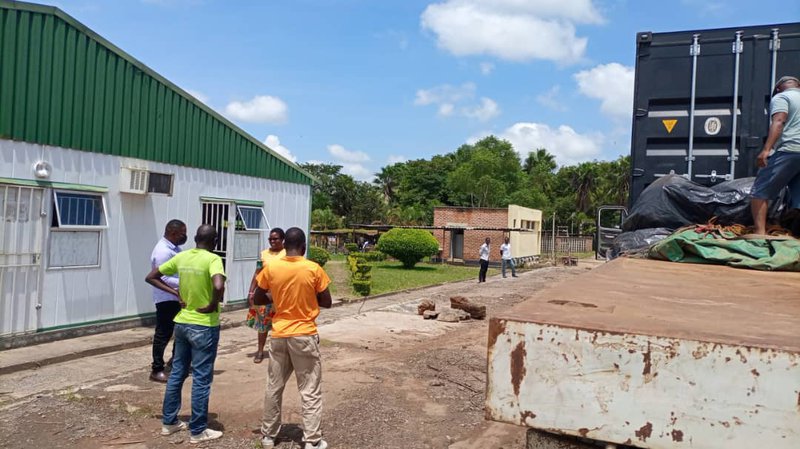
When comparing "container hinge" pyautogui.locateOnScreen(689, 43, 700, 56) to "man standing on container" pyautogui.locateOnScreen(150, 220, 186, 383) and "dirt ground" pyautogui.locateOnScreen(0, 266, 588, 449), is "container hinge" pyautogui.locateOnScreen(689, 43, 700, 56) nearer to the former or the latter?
"dirt ground" pyautogui.locateOnScreen(0, 266, 588, 449)

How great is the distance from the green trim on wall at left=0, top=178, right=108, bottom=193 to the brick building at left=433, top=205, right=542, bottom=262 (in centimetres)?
2021

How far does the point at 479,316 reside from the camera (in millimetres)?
11133

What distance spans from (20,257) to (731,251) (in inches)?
295

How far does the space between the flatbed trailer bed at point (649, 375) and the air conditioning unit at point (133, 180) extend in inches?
314

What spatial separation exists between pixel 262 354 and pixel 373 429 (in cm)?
274

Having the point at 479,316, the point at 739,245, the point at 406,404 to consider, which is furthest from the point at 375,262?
the point at 739,245

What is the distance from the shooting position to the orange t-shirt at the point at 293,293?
4188 millimetres

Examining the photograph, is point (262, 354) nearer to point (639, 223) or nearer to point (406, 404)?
point (406, 404)

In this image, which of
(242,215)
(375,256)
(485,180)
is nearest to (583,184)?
(485,180)

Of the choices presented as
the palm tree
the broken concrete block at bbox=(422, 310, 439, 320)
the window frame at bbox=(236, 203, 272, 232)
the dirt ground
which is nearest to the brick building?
the broken concrete block at bbox=(422, 310, 439, 320)

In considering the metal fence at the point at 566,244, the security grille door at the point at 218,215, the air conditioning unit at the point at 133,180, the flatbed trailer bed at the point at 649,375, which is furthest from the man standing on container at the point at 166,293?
the metal fence at the point at 566,244

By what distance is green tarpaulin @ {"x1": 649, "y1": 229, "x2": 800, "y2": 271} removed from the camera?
2877 mm

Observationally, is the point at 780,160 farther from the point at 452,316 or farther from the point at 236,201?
the point at 236,201

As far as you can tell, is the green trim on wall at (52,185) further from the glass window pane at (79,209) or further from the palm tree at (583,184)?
the palm tree at (583,184)
